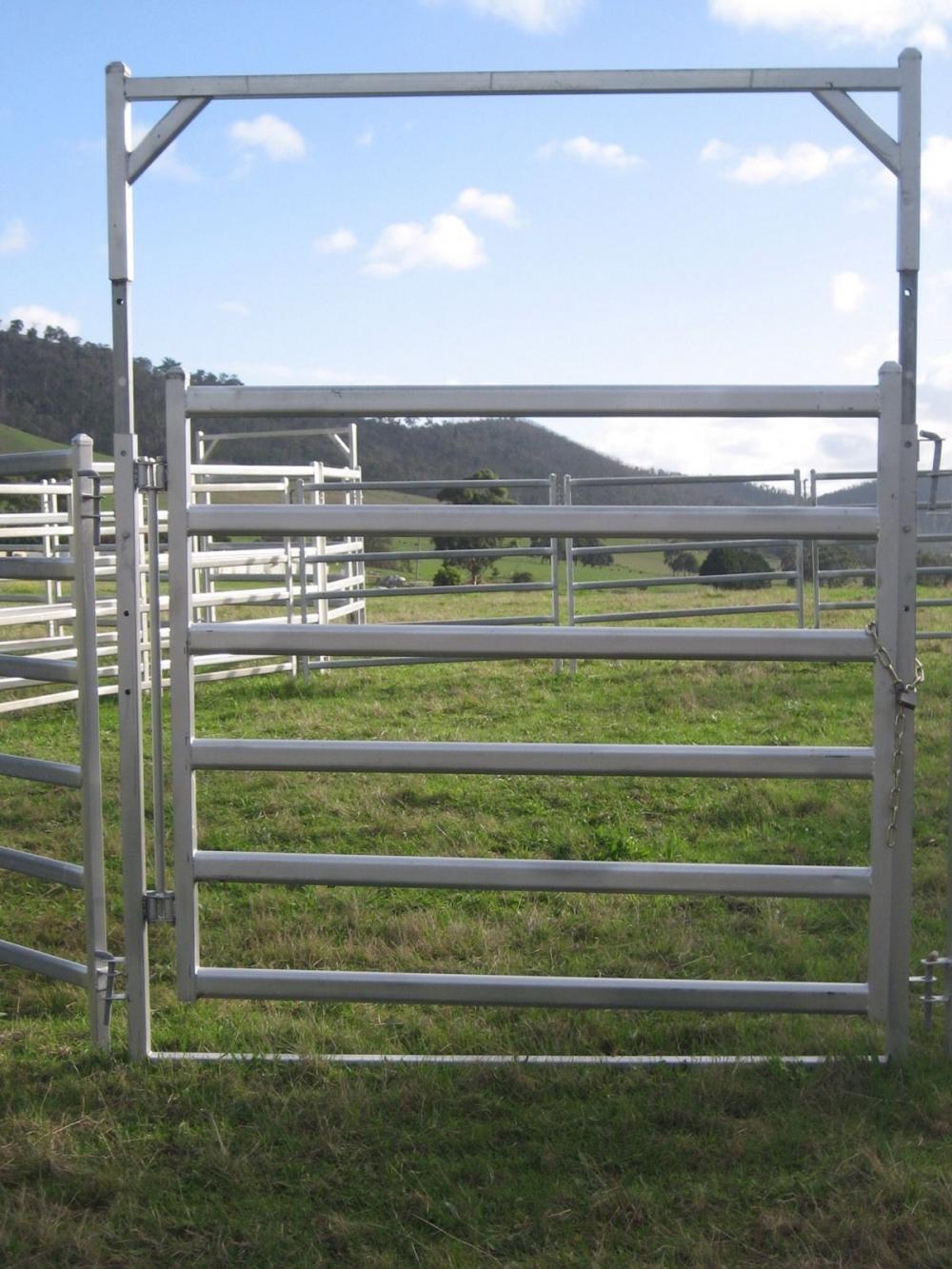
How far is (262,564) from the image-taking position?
31.7 ft

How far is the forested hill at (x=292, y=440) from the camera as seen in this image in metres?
31.0

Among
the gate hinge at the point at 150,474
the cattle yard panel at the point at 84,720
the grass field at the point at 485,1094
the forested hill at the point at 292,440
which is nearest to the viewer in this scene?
the grass field at the point at 485,1094

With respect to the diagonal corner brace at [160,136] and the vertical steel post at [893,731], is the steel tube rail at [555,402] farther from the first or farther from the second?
the diagonal corner brace at [160,136]

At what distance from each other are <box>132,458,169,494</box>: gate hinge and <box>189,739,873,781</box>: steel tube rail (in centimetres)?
63

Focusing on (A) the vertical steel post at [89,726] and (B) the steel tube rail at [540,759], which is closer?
(B) the steel tube rail at [540,759]

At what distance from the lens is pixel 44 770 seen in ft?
10.2

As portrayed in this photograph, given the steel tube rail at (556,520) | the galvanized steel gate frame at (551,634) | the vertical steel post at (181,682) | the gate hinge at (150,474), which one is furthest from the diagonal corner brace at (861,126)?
the gate hinge at (150,474)

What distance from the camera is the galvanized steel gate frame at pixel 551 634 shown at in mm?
2758

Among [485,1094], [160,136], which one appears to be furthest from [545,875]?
[160,136]

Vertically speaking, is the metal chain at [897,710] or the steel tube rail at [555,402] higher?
the steel tube rail at [555,402]

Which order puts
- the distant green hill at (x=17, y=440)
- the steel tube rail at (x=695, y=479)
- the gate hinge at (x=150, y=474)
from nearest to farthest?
the gate hinge at (x=150, y=474) → the steel tube rail at (x=695, y=479) → the distant green hill at (x=17, y=440)

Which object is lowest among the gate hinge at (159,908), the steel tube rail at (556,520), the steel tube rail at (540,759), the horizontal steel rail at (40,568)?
the gate hinge at (159,908)

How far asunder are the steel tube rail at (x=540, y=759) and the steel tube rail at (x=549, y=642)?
0.71 ft

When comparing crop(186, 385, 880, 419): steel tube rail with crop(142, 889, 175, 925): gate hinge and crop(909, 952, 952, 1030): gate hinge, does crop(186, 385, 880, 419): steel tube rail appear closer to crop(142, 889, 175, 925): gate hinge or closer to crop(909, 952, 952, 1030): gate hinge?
crop(142, 889, 175, 925): gate hinge
